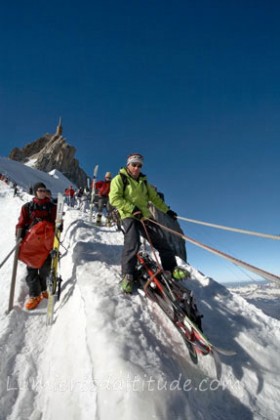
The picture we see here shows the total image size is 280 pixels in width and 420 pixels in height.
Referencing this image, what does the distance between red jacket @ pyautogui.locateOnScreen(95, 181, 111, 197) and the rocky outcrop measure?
59.0m

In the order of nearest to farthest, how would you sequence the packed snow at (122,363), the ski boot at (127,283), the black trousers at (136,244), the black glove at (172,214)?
the packed snow at (122,363) → the ski boot at (127,283) → the black trousers at (136,244) → the black glove at (172,214)

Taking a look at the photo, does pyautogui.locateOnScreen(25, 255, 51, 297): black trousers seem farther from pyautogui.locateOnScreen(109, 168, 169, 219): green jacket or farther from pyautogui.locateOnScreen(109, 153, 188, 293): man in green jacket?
pyautogui.locateOnScreen(109, 168, 169, 219): green jacket

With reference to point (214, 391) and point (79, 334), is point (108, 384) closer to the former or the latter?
point (79, 334)

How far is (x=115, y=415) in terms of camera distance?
1.90 m

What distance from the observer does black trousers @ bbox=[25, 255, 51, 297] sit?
457cm

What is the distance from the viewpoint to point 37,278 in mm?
4691

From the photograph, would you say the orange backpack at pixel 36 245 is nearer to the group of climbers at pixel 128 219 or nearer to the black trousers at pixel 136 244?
the group of climbers at pixel 128 219

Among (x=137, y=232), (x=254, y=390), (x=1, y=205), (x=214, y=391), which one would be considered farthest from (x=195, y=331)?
(x=1, y=205)

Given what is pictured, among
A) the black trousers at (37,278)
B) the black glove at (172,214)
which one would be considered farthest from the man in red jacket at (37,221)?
the black glove at (172,214)

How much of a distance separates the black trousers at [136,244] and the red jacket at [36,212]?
1991mm

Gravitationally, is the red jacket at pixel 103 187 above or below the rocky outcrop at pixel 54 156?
below

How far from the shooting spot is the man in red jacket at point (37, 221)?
4.55 m

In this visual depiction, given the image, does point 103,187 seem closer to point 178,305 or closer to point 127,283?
point 127,283

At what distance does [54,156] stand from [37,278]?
73.2 meters
